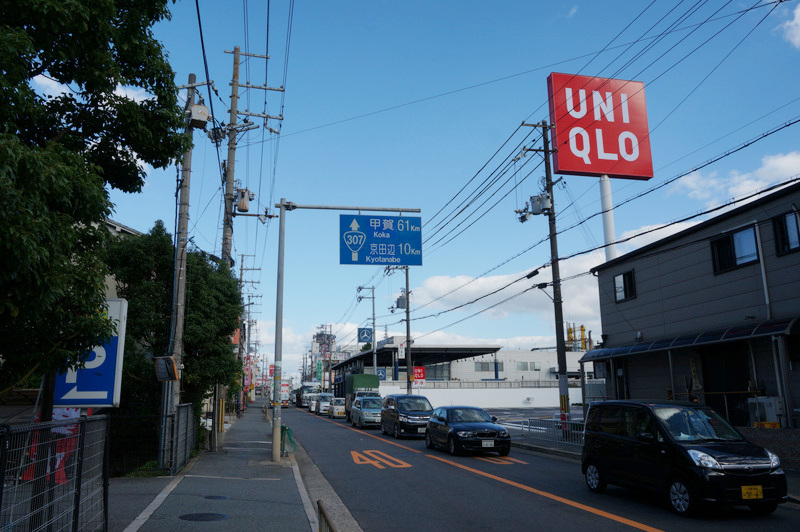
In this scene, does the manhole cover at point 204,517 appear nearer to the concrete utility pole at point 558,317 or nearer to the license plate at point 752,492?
the license plate at point 752,492

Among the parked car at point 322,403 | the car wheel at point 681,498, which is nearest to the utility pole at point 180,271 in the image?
the car wheel at point 681,498

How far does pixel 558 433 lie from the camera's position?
2008 cm

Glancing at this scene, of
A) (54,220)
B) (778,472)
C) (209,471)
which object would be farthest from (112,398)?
(778,472)

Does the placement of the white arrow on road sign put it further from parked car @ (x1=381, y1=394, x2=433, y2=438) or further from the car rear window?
the car rear window

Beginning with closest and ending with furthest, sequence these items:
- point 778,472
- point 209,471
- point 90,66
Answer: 1. point 90,66
2. point 778,472
3. point 209,471

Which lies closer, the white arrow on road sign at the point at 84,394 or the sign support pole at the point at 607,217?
the white arrow on road sign at the point at 84,394

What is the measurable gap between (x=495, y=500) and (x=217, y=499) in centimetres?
501

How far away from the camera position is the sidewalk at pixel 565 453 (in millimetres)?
10516

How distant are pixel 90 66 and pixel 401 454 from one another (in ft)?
49.9

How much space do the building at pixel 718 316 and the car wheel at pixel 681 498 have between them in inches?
307

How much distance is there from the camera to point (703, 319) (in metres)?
18.6

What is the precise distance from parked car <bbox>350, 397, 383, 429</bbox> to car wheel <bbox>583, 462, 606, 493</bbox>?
859 inches

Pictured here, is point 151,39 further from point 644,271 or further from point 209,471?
Answer: point 644,271

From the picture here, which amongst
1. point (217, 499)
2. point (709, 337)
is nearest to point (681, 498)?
point (217, 499)
